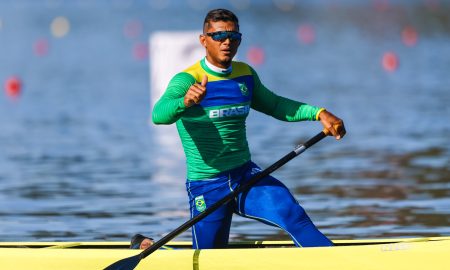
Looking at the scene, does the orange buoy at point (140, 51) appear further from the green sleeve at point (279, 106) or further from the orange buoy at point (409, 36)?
the green sleeve at point (279, 106)

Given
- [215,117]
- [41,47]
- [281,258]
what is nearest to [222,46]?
[215,117]

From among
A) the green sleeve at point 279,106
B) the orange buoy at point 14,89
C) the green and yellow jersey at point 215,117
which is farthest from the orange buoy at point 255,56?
the green and yellow jersey at point 215,117

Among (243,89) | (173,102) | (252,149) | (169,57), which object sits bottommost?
A: (173,102)

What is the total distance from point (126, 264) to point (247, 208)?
919 mm

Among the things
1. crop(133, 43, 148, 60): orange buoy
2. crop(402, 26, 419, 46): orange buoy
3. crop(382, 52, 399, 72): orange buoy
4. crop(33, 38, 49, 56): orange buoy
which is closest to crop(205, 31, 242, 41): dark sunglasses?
crop(382, 52, 399, 72): orange buoy

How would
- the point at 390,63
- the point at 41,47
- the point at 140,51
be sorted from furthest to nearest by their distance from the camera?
the point at 41,47, the point at 140,51, the point at 390,63

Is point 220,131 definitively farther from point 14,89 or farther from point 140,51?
point 140,51

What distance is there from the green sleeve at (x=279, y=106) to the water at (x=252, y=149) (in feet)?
9.79

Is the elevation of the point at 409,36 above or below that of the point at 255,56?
above

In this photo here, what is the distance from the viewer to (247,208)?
9797 millimetres

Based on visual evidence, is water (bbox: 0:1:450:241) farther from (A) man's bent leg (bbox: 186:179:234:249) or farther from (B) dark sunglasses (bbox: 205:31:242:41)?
(B) dark sunglasses (bbox: 205:31:242:41)

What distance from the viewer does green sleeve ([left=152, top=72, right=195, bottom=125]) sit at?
9.55 m

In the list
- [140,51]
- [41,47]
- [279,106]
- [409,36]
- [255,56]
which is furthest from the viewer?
[409,36]

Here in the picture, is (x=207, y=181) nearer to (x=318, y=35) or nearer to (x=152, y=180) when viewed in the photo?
(x=152, y=180)
